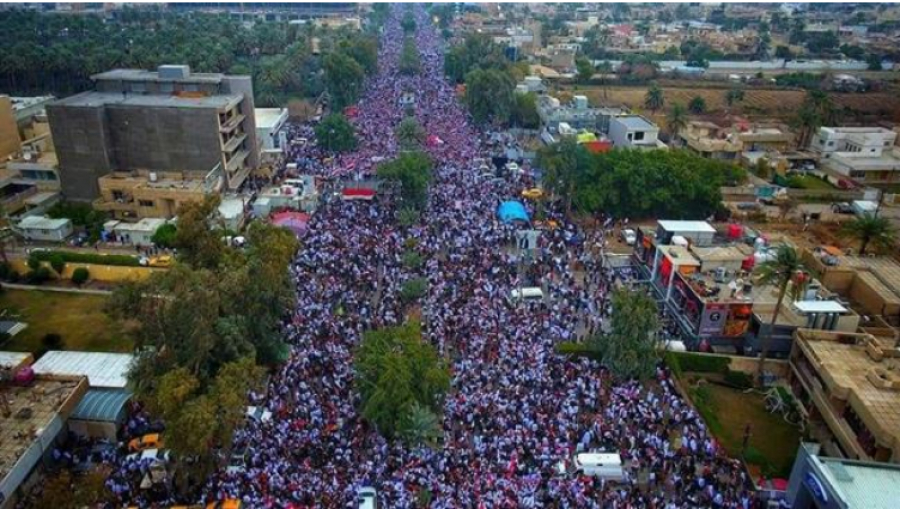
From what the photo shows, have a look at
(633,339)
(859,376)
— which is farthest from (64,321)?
(859,376)

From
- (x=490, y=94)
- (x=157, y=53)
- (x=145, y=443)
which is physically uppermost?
(x=157, y=53)

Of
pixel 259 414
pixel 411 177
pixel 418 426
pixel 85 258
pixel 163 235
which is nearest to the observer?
pixel 418 426

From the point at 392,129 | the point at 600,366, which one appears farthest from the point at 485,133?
the point at 600,366

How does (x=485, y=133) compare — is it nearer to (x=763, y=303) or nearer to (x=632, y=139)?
(x=632, y=139)

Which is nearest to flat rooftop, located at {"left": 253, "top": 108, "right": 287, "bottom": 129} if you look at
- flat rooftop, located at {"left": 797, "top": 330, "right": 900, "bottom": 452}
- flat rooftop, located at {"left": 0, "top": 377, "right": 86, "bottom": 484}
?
flat rooftop, located at {"left": 0, "top": 377, "right": 86, "bottom": 484}

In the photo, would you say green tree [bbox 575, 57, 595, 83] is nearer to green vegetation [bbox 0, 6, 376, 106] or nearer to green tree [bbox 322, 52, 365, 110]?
green vegetation [bbox 0, 6, 376, 106]

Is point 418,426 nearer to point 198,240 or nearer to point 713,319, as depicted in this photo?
point 198,240

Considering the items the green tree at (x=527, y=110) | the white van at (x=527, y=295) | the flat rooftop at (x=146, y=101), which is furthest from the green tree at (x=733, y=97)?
the flat rooftop at (x=146, y=101)

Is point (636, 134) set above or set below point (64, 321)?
above
